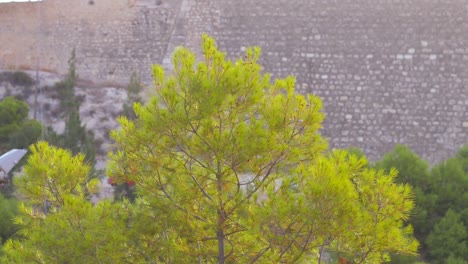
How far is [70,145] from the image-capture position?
10703mm

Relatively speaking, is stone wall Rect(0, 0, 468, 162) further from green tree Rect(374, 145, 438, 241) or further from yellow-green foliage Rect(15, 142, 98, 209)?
yellow-green foliage Rect(15, 142, 98, 209)

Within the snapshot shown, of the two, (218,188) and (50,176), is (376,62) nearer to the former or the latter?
(218,188)

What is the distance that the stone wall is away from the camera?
11.7 metres

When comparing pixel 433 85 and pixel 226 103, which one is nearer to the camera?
pixel 226 103

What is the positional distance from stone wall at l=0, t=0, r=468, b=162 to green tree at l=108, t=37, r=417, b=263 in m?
6.48

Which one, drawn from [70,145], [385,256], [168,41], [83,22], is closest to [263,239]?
[385,256]

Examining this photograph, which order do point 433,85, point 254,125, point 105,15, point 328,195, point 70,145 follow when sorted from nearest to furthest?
1. point 328,195
2. point 254,125
3. point 70,145
4. point 433,85
5. point 105,15

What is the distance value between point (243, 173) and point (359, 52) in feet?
22.8

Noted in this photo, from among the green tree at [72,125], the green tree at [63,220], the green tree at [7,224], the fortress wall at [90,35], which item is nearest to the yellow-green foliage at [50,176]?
the green tree at [63,220]

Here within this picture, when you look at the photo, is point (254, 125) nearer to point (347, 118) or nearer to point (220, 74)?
point (220, 74)

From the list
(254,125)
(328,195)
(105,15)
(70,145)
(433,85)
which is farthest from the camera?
(105,15)

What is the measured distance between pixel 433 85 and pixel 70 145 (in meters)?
4.87

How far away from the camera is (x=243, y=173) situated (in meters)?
5.29

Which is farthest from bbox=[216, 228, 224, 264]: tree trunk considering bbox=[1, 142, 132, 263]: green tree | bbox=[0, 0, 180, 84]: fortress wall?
bbox=[0, 0, 180, 84]: fortress wall
